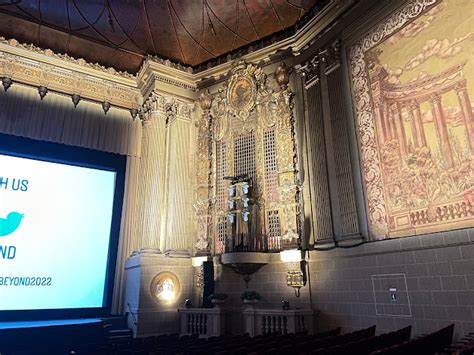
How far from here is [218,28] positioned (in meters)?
10.9

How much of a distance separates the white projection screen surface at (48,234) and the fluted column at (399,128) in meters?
8.27

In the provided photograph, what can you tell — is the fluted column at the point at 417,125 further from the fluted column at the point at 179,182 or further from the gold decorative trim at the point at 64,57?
the gold decorative trim at the point at 64,57

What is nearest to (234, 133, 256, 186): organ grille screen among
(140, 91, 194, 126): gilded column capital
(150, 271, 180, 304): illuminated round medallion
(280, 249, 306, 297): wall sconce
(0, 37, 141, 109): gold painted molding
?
(140, 91, 194, 126): gilded column capital

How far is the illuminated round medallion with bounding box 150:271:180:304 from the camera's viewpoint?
9922 millimetres

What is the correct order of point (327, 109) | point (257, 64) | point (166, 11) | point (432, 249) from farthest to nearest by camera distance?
point (257, 64), point (166, 11), point (327, 109), point (432, 249)

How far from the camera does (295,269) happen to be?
8.96 meters

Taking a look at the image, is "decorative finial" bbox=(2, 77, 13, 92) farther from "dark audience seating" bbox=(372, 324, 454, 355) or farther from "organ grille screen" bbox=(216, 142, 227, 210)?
"dark audience seating" bbox=(372, 324, 454, 355)

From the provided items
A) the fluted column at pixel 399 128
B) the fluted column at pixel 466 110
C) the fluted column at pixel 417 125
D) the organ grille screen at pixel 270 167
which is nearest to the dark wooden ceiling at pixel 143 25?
the organ grille screen at pixel 270 167

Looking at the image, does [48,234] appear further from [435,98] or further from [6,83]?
[435,98]

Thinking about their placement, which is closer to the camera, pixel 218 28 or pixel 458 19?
pixel 458 19

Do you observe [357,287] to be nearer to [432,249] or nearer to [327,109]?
[432,249]

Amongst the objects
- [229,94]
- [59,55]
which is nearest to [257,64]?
[229,94]

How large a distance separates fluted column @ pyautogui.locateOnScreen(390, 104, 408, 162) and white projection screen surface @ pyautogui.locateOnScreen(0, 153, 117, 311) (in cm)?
827

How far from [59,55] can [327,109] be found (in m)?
8.10
